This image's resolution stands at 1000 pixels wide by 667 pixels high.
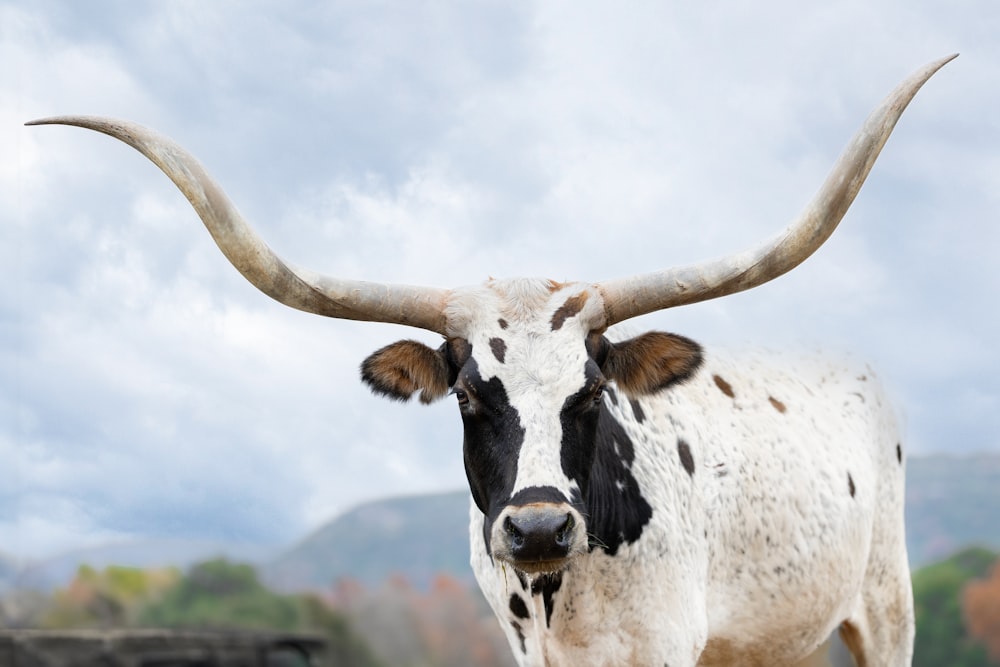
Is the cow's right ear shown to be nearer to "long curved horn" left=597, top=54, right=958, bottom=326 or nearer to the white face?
the white face

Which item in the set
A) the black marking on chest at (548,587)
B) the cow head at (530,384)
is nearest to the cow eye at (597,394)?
the cow head at (530,384)

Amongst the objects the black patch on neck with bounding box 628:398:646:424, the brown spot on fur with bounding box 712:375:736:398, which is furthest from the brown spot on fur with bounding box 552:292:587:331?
the brown spot on fur with bounding box 712:375:736:398

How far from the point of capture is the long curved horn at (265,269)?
4371 mm

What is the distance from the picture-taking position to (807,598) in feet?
18.5

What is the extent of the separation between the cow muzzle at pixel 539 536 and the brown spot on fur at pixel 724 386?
2.22 meters

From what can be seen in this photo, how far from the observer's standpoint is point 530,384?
4039 mm

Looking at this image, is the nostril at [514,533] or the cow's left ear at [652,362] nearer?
the nostril at [514,533]

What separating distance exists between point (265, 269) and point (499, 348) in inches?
41.1

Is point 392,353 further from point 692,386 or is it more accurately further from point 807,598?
point 807,598

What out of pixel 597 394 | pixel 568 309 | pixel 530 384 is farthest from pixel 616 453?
pixel 530 384

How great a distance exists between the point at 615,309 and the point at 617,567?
1.09 m

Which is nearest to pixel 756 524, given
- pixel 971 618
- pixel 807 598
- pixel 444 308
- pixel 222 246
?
pixel 807 598

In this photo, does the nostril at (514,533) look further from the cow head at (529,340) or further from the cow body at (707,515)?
the cow body at (707,515)

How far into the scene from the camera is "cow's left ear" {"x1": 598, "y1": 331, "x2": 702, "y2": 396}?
4.70m
